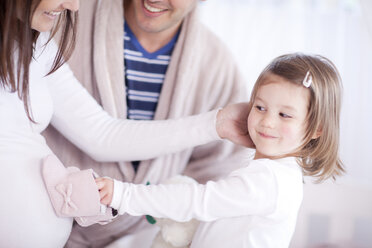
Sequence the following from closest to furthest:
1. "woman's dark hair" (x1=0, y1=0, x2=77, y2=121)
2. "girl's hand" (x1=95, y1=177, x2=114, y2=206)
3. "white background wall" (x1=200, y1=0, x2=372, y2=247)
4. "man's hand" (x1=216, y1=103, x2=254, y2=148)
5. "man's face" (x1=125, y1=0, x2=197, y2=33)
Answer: "woman's dark hair" (x1=0, y1=0, x2=77, y2=121) → "girl's hand" (x1=95, y1=177, x2=114, y2=206) → "man's hand" (x1=216, y1=103, x2=254, y2=148) → "man's face" (x1=125, y1=0, x2=197, y2=33) → "white background wall" (x1=200, y1=0, x2=372, y2=247)

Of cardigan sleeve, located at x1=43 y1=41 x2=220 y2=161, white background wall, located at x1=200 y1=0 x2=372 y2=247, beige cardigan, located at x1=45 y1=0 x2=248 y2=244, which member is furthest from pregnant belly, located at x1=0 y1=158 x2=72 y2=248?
white background wall, located at x1=200 y1=0 x2=372 y2=247

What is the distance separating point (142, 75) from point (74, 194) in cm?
62

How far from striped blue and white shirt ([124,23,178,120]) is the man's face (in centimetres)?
8

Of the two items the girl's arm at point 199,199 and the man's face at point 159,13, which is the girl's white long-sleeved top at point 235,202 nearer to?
the girl's arm at point 199,199

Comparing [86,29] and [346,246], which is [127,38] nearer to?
[86,29]

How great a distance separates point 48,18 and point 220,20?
3.55ft

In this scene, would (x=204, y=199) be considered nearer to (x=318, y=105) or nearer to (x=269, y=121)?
(x=269, y=121)

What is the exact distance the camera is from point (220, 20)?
6.53 feet

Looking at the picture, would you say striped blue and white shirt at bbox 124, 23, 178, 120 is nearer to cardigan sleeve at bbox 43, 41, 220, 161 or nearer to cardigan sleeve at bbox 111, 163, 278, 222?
cardigan sleeve at bbox 43, 41, 220, 161

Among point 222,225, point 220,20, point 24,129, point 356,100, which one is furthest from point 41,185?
point 356,100

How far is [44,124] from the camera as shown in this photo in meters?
1.20

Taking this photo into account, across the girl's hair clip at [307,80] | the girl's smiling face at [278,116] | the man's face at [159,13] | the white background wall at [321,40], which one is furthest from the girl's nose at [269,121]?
the white background wall at [321,40]

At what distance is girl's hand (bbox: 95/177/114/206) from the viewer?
1.08 meters

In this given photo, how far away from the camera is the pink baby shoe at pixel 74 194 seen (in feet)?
3.46
